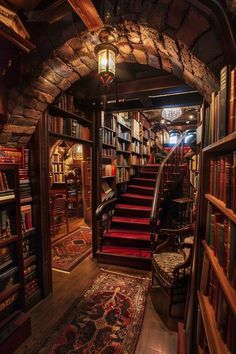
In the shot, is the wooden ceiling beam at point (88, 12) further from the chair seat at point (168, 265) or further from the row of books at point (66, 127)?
the chair seat at point (168, 265)

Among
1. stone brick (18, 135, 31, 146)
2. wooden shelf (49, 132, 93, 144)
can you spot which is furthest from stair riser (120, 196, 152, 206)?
stone brick (18, 135, 31, 146)

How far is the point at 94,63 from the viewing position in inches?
77.5

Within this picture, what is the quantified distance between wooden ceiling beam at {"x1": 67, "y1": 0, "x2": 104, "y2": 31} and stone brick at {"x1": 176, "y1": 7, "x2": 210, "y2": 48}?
526 mm

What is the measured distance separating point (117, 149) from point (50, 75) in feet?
7.90

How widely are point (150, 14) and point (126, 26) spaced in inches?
10.9

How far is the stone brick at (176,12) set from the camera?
1.04 m

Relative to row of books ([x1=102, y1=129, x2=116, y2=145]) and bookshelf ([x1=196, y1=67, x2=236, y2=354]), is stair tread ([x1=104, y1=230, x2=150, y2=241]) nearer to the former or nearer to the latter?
row of books ([x1=102, y1=129, x2=116, y2=145])

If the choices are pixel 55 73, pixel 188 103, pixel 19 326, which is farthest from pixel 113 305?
pixel 188 103

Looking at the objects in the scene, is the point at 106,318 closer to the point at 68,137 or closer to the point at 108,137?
the point at 68,137

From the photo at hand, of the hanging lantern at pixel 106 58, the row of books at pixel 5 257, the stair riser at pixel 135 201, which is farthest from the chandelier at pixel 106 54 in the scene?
the stair riser at pixel 135 201

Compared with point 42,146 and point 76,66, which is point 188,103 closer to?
point 76,66

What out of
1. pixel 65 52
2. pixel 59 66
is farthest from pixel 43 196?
pixel 65 52

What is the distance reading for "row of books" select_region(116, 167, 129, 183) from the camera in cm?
422

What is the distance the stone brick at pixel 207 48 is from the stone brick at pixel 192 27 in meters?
0.03
